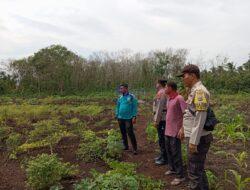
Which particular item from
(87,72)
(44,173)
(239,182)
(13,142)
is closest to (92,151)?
(44,173)

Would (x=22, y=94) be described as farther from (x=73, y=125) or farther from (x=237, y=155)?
(x=237, y=155)

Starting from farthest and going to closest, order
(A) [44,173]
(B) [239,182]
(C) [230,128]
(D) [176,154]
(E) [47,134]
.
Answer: (E) [47,134], (C) [230,128], (D) [176,154], (A) [44,173], (B) [239,182]

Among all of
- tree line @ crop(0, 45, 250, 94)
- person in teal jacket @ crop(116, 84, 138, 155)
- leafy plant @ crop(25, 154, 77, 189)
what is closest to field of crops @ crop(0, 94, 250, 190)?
leafy plant @ crop(25, 154, 77, 189)

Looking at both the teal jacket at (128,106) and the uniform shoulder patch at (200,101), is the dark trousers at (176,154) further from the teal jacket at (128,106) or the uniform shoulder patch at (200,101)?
the teal jacket at (128,106)

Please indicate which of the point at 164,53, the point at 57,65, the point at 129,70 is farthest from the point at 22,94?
the point at 164,53

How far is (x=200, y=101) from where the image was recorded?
5.25 metres

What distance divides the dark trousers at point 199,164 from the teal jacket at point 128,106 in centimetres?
377

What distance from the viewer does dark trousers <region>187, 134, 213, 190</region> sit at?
5.48 metres

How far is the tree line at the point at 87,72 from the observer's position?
3016 cm

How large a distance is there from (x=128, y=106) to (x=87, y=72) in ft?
70.7

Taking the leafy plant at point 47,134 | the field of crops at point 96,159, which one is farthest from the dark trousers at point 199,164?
the leafy plant at point 47,134

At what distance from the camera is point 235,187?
6.34 m

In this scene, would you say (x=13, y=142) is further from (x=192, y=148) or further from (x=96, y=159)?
(x=192, y=148)

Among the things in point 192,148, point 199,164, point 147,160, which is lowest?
point 147,160
